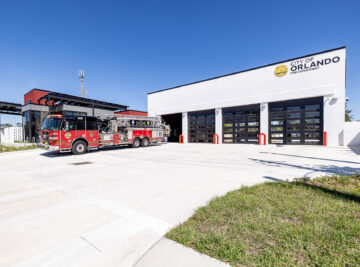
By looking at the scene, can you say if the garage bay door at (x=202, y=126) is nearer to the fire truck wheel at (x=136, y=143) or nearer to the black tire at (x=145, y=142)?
the black tire at (x=145, y=142)

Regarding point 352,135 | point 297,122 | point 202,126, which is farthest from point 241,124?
point 352,135

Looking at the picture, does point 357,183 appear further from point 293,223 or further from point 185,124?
point 185,124

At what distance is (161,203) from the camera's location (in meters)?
3.42

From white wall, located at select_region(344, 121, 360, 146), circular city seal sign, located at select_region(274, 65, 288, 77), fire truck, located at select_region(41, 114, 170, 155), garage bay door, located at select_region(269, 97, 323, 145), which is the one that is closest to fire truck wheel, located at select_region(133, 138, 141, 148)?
fire truck, located at select_region(41, 114, 170, 155)

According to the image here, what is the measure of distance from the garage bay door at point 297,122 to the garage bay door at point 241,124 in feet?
4.57

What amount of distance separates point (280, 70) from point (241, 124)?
622 centimetres

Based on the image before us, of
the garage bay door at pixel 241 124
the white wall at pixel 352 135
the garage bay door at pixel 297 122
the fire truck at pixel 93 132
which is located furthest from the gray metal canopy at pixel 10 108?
the white wall at pixel 352 135

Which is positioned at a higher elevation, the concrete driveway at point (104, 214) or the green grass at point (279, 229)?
the green grass at point (279, 229)

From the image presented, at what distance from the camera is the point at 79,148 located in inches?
446

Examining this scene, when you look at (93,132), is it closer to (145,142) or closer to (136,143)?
(136,143)

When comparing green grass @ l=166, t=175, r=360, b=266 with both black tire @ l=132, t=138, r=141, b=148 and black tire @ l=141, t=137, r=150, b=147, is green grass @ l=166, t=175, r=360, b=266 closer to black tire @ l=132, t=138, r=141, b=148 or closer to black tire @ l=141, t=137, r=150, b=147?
black tire @ l=132, t=138, r=141, b=148

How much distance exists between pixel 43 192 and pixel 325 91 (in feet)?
61.8

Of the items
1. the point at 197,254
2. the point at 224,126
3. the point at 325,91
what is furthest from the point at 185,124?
the point at 197,254

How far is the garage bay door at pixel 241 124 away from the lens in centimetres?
1738
